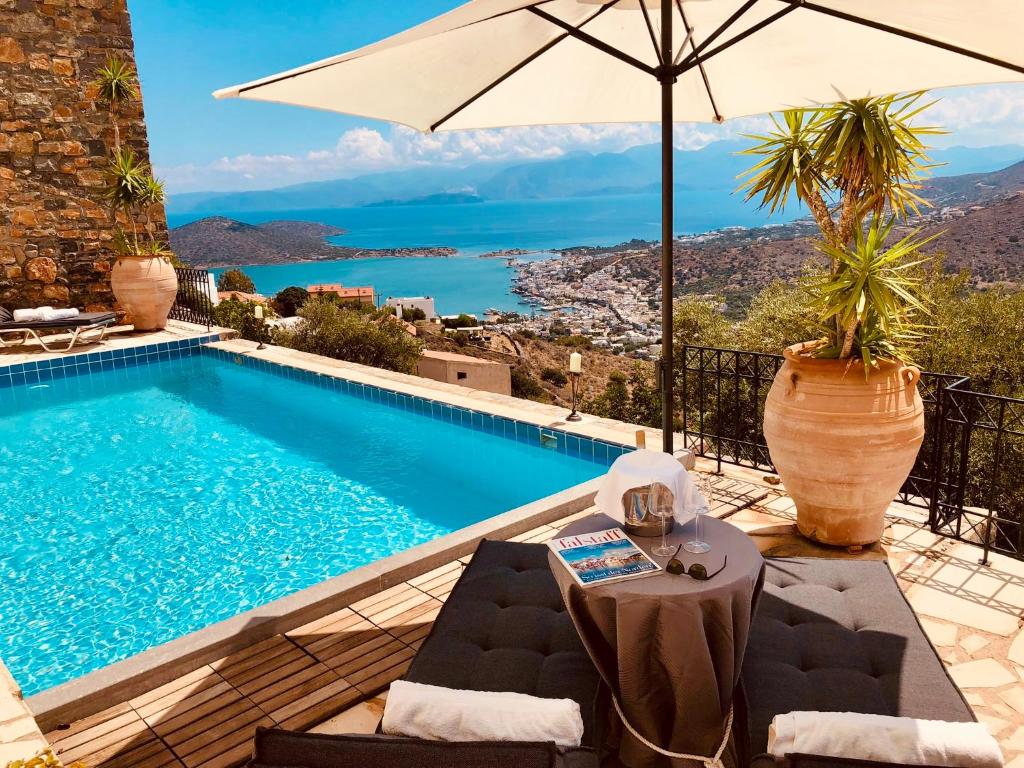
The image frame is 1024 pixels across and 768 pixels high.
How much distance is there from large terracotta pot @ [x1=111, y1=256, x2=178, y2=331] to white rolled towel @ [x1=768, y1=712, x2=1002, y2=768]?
12.1 m

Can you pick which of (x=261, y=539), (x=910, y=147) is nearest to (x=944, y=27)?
(x=910, y=147)

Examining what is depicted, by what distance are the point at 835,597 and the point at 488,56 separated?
119 inches

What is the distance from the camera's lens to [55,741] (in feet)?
8.58

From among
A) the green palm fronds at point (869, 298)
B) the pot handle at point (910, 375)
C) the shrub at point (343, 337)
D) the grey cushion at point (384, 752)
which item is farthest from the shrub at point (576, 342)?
the grey cushion at point (384, 752)

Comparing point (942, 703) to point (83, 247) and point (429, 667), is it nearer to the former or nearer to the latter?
point (429, 667)

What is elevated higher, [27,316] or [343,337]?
[27,316]

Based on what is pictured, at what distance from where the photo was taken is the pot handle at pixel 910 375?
3709 mm

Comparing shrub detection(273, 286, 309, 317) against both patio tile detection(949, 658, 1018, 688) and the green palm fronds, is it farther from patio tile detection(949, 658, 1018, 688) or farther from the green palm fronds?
patio tile detection(949, 658, 1018, 688)

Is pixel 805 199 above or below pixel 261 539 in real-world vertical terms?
above

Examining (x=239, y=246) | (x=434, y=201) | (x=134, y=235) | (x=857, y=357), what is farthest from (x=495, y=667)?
(x=434, y=201)

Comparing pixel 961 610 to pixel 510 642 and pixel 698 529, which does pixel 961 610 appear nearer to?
pixel 698 529

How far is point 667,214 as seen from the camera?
3641 mm

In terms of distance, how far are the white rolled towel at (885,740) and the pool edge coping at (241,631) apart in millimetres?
2283

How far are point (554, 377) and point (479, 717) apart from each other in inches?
971
